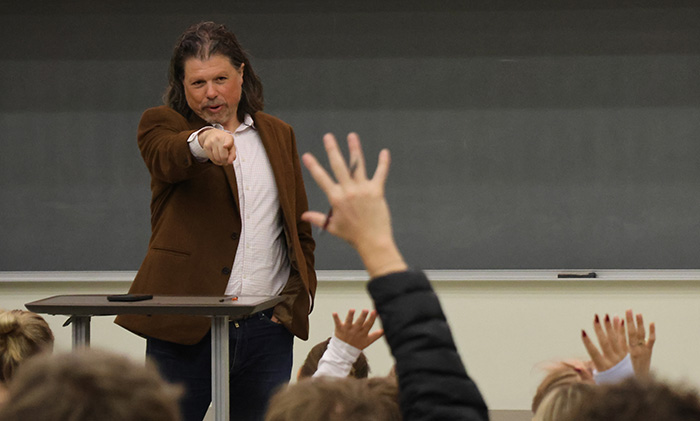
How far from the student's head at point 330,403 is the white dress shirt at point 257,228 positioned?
36.5 inches

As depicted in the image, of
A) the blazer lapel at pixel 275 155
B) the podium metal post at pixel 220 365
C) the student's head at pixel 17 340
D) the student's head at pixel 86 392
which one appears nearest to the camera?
the student's head at pixel 86 392

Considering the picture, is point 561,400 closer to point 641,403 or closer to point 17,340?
point 641,403

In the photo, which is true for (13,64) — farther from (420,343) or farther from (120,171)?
(420,343)

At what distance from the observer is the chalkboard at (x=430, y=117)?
3.66 m

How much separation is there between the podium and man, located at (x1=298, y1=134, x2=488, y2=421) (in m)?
0.65

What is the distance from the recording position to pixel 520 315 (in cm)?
365

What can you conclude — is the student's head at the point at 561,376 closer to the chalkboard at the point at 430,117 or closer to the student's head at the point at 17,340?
the student's head at the point at 17,340

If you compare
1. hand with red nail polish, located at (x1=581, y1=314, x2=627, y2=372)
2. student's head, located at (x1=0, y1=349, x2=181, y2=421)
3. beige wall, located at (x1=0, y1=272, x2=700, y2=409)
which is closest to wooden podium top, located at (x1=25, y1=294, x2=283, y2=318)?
hand with red nail polish, located at (x1=581, y1=314, x2=627, y2=372)

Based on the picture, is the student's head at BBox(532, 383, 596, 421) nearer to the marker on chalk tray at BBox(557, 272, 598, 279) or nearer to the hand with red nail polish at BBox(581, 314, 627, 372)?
the hand with red nail polish at BBox(581, 314, 627, 372)

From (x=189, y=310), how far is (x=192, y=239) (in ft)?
1.35

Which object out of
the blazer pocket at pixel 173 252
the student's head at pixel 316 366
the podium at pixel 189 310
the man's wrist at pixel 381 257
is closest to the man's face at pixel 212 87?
the blazer pocket at pixel 173 252

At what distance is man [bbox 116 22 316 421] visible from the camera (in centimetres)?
192

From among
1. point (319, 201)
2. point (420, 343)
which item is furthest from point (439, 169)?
point (420, 343)

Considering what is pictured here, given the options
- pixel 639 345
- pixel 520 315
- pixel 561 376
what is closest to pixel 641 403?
pixel 561 376
